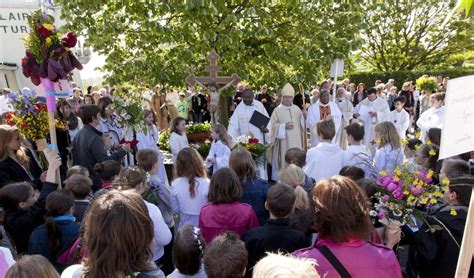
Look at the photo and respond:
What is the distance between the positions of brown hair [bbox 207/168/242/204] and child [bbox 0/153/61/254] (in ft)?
4.13

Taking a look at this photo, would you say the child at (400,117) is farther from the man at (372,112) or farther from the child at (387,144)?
the child at (387,144)

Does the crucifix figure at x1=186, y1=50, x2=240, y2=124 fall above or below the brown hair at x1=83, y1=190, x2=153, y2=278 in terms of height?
above

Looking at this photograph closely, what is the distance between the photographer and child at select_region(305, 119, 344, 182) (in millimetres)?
5203

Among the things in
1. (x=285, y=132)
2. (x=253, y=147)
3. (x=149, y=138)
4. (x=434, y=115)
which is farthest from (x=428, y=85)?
(x=149, y=138)

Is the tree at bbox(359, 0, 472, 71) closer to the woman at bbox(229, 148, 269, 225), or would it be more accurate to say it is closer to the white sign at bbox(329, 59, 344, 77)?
the white sign at bbox(329, 59, 344, 77)

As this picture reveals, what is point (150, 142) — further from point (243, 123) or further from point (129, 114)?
point (243, 123)

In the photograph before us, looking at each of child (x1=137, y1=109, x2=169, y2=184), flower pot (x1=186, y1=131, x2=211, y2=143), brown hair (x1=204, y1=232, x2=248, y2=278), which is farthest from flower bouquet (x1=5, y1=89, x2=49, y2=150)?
flower pot (x1=186, y1=131, x2=211, y2=143)

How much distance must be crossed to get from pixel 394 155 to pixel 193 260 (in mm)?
3345

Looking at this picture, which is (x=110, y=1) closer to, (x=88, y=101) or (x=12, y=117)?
(x=12, y=117)

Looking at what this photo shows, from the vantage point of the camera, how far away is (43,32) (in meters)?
4.04

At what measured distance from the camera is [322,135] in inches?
209

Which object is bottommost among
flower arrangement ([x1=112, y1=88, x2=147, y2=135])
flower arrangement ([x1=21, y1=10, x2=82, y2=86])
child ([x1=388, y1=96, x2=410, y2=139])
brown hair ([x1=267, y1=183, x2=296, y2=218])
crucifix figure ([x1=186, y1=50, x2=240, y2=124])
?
child ([x1=388, y1=96, x2=410, y2=139])

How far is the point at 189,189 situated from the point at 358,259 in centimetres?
218

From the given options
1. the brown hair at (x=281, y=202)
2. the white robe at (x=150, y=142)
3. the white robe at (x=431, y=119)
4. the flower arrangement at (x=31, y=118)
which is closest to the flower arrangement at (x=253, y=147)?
the white robe at (x=150, y=142)
